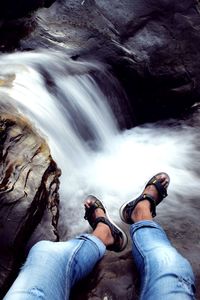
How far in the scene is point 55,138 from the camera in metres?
4.65

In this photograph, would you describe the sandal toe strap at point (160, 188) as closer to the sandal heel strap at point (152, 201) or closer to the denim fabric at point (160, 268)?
the sandal heel strap at point (152, 201)

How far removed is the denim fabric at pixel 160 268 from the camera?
7.50 feet

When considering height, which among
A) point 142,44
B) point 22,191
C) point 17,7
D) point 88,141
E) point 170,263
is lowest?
point 88,141

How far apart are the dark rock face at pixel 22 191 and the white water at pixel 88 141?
0.56 m

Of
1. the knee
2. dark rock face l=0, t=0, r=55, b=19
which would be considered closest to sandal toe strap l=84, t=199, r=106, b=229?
the knee

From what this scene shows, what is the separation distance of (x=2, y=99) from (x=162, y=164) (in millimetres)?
2499

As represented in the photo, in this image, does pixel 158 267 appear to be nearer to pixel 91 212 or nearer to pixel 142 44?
pixel 91 212

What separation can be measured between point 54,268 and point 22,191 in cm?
86

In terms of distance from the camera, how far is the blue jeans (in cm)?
225

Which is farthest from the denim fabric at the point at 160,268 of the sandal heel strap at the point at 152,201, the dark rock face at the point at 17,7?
the dark rock face at the point at 17,7

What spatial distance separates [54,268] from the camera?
2.40 meters

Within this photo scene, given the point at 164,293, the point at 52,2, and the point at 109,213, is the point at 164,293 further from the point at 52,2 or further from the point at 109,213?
the point at 52,2

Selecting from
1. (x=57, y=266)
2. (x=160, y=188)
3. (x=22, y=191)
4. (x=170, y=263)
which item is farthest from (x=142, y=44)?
(x=57, y=266)

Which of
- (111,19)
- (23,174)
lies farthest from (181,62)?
(23,174)
